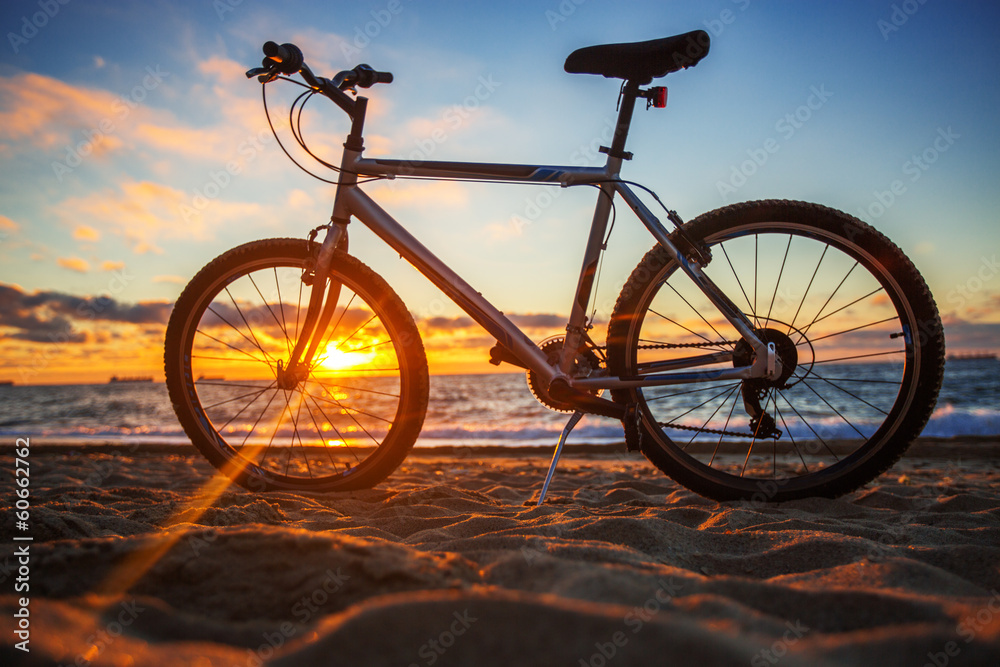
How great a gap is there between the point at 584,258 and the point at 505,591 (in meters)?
1.78

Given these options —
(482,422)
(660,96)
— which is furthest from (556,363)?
(482,422)

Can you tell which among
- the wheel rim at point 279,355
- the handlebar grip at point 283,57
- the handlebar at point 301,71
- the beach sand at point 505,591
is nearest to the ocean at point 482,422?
the wheel rim at point 279,355

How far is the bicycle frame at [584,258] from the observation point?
2.18 meters

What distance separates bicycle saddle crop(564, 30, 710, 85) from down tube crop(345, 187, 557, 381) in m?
1.08

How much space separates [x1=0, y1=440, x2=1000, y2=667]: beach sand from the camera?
64 cm

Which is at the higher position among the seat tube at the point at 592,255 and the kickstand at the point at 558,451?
the seat tube at the point at 592,255

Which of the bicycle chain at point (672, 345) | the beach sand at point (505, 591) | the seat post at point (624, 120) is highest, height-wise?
the seat post at point (624, 120)

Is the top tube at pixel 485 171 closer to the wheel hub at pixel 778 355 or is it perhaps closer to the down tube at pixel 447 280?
the down tube at pixel 447 280

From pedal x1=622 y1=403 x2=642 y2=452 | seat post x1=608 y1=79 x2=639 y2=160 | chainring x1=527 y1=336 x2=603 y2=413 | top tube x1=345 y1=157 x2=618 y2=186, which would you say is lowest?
pedal x1=622 y1=403 x2=642 y2=452

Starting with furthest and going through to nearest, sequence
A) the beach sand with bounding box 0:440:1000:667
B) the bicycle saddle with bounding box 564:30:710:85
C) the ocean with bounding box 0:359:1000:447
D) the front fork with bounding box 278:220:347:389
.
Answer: the ocean with bounding box 0:359:1000:447, the front fork with bounding box 278:220:347:389, the bicycle saddle with bounding box 564:30:710:85, the beach sand with bounding box 0:440:1000:667

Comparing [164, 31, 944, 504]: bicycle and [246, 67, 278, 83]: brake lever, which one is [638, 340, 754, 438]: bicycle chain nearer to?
[164, 31, 944, 504]: bicycle

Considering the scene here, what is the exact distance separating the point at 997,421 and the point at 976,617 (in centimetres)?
672

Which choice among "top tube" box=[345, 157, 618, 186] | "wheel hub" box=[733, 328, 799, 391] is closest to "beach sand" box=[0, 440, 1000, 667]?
"wheel hub" box=[733, 328, 799, 391]

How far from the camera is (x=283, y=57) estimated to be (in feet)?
7.45
